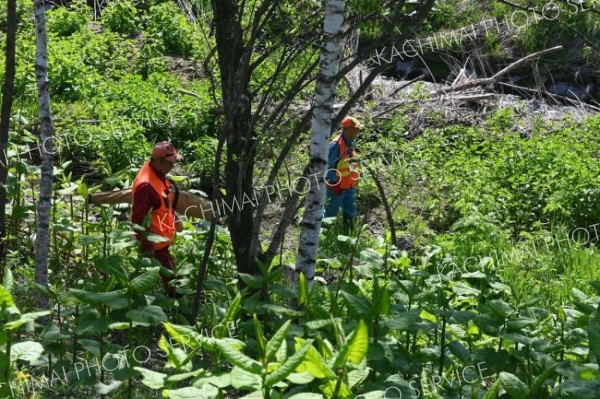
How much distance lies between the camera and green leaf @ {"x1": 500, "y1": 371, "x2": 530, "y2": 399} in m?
3.66

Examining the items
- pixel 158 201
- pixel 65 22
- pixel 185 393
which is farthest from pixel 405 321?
pixel 65 22

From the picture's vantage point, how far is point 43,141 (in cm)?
514

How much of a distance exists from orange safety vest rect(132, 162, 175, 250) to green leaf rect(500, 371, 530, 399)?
3.16 meters

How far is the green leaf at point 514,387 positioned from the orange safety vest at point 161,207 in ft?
10.4

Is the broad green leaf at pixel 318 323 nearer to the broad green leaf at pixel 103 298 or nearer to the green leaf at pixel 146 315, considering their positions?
the green leaf at pixel 146 315

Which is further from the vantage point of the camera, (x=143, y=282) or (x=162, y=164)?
(x=162, y=164)

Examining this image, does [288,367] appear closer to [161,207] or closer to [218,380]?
[218,380]

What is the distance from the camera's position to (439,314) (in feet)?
13.8

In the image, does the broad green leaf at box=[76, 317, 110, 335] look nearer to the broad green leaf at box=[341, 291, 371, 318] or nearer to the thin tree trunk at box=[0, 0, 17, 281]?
the broad green leaf at box=[341, 291, 371, 318]

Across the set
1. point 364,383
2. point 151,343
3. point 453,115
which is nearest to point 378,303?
point 364,383

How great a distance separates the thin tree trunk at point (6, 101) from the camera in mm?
5539

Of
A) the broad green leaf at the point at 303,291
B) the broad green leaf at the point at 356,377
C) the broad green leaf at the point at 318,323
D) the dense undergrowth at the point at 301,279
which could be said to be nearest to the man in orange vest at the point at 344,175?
the dense undergrowth at the point at 301,279

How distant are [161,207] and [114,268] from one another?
2150mm

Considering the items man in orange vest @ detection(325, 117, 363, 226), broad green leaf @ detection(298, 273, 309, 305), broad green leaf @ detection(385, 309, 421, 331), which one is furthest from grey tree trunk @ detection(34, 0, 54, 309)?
man in orange vest @ detection(325, 117, 363, 226)
